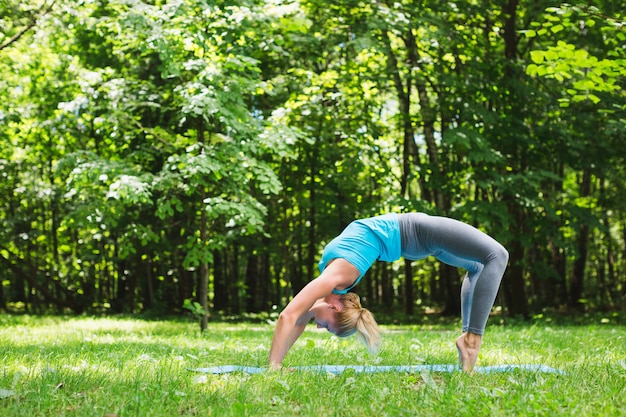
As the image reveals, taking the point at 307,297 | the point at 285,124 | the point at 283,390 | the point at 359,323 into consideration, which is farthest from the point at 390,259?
the point at 285,124

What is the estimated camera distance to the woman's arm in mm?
4395

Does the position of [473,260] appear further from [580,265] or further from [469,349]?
[580,265]

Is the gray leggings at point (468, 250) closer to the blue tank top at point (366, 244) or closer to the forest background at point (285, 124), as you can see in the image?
the blue tank top at point (366, 244)

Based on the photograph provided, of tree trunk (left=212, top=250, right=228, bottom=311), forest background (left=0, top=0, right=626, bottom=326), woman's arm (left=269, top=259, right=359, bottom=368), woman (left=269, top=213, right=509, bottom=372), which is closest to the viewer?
woman's arm (left=269, top=259, right=359, bottom=368)

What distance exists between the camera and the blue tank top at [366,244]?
15.1ft

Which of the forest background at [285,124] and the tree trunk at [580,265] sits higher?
the forest background at [285,124]

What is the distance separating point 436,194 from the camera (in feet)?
60.6

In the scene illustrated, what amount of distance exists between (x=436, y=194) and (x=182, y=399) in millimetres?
15686

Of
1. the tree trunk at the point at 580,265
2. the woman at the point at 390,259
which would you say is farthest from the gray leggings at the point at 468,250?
the tree trunk at the point at 580,265

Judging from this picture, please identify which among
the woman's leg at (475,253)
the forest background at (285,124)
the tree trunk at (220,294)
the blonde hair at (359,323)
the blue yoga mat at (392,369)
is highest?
the forest background at (285,124)

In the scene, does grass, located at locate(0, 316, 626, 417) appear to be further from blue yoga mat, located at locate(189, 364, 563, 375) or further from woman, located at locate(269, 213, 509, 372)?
woman, located at locate(269, 213, 509, 372)

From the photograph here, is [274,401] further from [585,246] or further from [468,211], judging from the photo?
[585,246]

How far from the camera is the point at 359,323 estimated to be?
463cm

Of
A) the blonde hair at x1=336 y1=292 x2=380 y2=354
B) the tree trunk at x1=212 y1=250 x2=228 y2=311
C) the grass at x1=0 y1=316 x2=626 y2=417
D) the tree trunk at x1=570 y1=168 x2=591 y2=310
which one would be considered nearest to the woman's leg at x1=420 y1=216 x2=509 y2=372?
the grass at x1=0 y1=316 x2=626 y2=417
